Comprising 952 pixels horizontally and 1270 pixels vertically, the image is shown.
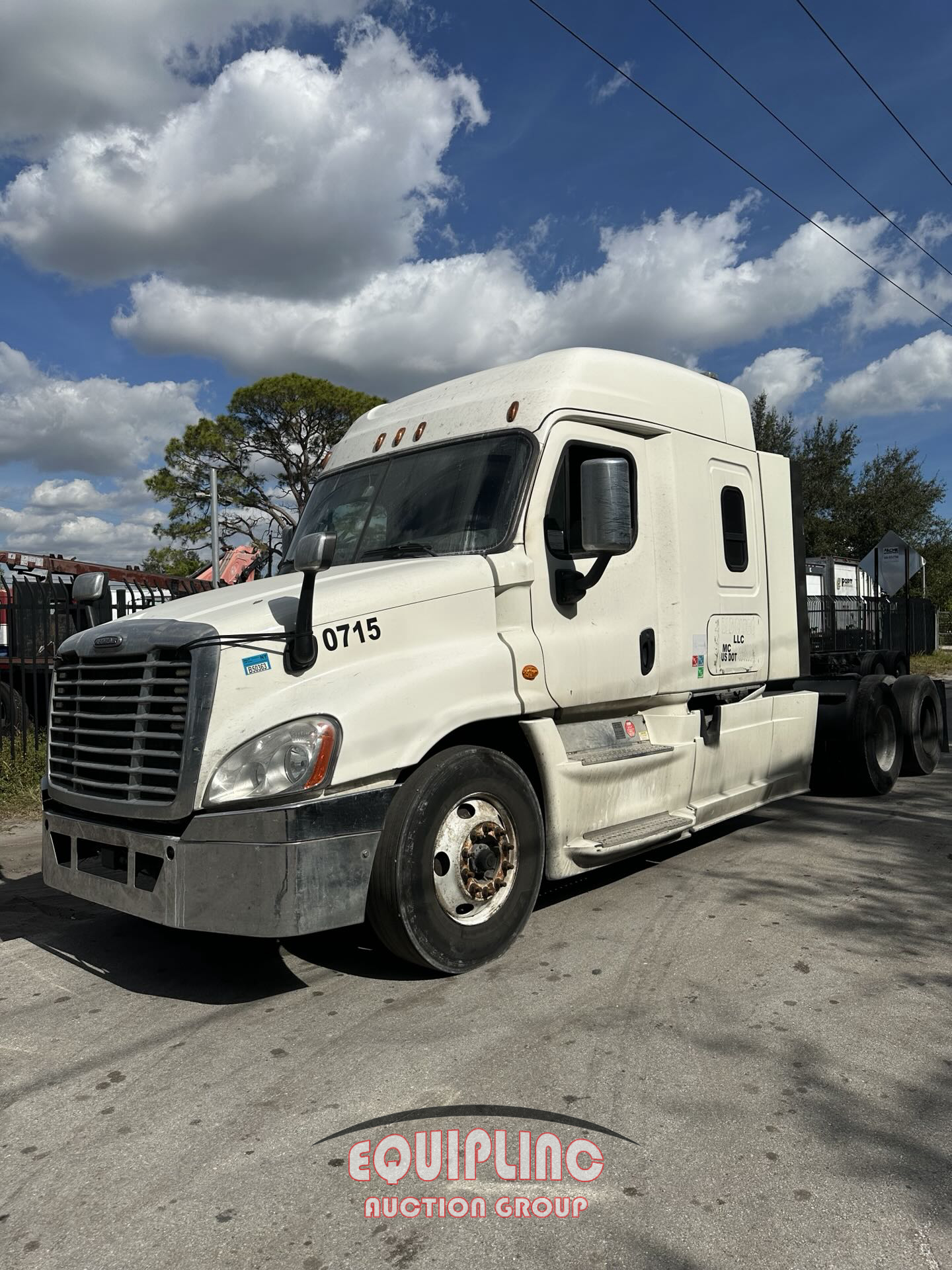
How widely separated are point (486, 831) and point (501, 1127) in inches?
58.7

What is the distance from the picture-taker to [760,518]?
22.3 ft

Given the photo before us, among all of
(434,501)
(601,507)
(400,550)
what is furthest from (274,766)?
(601,507)

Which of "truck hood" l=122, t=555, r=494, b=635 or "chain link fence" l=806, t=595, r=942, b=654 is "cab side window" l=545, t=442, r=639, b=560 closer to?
"truck hood" l=122, t=555, r=494, b=635

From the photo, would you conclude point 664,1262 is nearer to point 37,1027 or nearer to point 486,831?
point 486,831

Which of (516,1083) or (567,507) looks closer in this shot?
(516,1083)

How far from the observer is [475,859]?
4.30 metres

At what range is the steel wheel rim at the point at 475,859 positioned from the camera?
165 inches

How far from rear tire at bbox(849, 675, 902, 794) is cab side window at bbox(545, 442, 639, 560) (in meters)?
4.08

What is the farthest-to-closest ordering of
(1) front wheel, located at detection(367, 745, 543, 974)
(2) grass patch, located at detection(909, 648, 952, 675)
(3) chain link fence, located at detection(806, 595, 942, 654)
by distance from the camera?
(2) grass patch, located at detection(909, 648, 952, 675) → (3) chain link fence, located at detection(806, 595, 942, 654) → (1) front wheel, located at detection(367, 745, 543, 974)

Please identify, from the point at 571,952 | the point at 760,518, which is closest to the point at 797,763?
the point at 760,518

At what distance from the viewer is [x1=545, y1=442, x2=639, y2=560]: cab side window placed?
4.89 m

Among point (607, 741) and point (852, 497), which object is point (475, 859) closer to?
point (607, 741)

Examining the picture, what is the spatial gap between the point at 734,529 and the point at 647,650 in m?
1.46

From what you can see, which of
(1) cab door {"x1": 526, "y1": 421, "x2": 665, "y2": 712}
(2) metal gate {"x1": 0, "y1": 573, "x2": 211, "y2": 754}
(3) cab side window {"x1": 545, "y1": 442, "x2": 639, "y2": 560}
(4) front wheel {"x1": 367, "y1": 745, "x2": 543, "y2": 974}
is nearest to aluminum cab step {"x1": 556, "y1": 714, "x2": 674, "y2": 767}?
(1) cab door {"x1": 526, "y1": 421, "x2": 665, "y2": 712}
